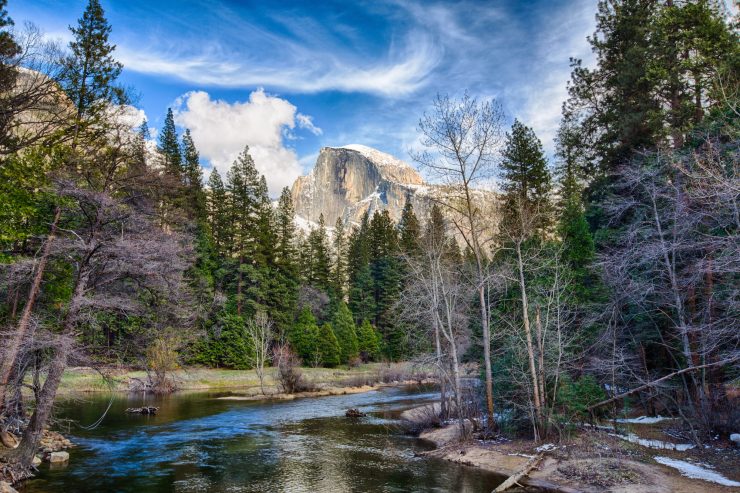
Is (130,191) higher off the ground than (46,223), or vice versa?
(130,191)

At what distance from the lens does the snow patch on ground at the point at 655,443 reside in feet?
46.8

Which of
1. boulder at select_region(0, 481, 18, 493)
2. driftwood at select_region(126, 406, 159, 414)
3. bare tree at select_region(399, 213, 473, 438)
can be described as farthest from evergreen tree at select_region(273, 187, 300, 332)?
boulder at select_region(0, 481, 18, 493)

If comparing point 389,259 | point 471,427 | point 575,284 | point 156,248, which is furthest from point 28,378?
point 389,259

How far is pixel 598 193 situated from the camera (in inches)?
1049

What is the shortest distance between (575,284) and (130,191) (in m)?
18.6

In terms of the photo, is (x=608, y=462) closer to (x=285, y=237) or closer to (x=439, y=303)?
(x=439, y=303)

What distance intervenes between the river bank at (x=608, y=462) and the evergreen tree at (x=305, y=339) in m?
33.3

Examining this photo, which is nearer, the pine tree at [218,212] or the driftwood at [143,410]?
the driftwood at [143,410]

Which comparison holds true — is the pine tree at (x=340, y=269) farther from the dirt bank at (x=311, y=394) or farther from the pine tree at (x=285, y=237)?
the dirt bank at (x=311, y=394)

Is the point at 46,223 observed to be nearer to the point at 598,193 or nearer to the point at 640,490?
the point at 640,490

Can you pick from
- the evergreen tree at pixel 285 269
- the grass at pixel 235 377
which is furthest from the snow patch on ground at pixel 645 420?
the evergreen tree at pixel 285 269

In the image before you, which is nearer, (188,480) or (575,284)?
(188,480)

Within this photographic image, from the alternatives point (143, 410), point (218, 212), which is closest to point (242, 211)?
point (218, 212)

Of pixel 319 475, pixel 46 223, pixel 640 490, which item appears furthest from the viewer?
pixel 46 223
